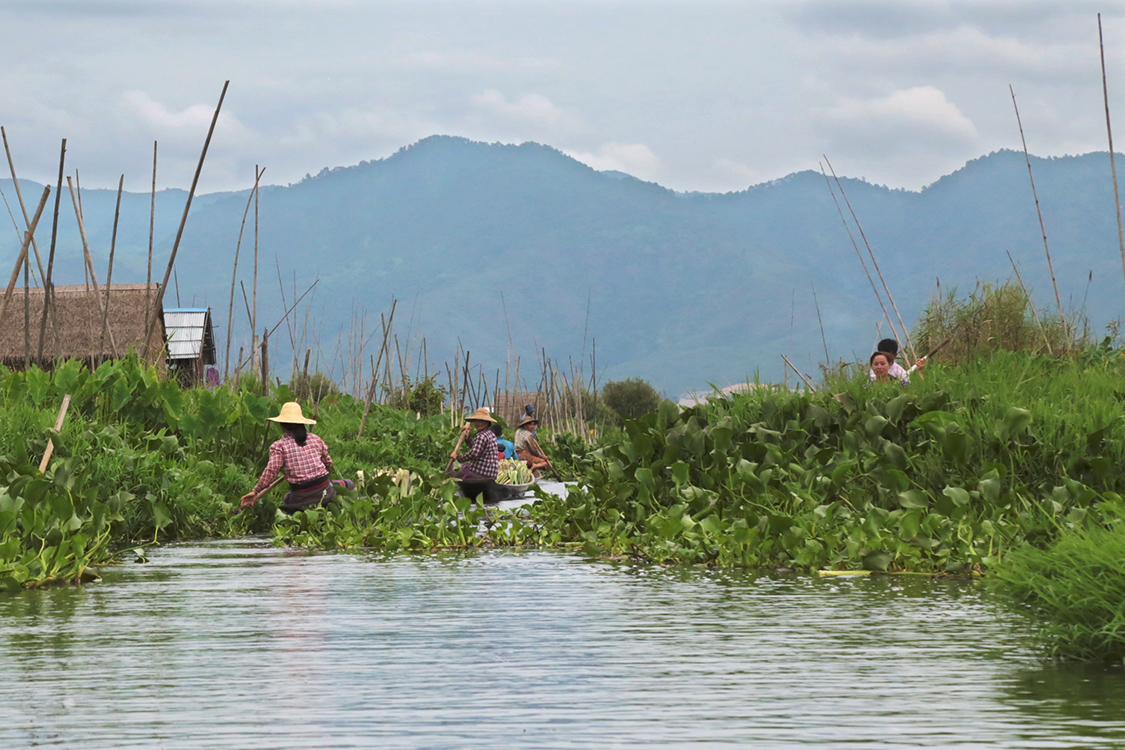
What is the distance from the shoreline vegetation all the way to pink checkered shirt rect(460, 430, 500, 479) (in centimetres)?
219

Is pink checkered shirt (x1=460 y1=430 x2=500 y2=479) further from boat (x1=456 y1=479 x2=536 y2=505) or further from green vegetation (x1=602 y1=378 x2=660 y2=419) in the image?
green vegetation (x1=602 y1=378 x2=660 y2=419)

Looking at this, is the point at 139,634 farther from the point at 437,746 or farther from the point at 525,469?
the point at 525,469

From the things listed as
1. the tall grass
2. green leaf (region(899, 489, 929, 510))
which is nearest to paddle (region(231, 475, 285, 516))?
green leaf (region(899, 489, 929, 510))

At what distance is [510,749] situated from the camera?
3.04m

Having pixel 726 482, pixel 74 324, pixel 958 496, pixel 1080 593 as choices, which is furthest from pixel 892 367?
pixel 74 324

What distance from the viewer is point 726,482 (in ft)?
28.3

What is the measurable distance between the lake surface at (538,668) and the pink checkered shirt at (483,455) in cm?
685

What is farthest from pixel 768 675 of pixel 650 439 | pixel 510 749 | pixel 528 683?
pixel 650 439

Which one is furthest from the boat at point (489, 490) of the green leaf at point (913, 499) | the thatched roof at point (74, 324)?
the thatched roof at point (74, 324)

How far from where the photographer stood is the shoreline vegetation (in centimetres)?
696

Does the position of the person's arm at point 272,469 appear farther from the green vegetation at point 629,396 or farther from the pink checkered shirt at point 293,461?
the green vegetation at point 629,396

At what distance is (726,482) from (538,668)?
4.61 meters

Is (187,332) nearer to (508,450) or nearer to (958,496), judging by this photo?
(508,450)

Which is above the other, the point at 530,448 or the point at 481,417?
the point at 481,417
